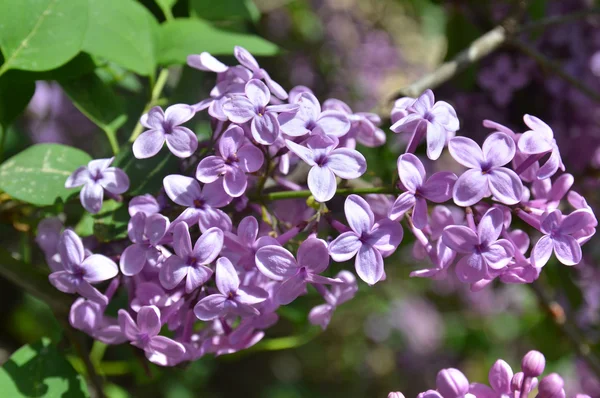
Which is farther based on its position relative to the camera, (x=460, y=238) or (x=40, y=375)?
(x=40, y=375)

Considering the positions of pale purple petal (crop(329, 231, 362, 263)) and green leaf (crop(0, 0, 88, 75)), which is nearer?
pale purple petal (crop(329, 231, 362, 263))

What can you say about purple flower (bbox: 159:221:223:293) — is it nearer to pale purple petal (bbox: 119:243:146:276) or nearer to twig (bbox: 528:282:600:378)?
pale purple petal (bbox: 119:243:146:276)

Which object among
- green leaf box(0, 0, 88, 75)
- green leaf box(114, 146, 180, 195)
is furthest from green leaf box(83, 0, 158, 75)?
green leaf box(114, 146, 180, 195)

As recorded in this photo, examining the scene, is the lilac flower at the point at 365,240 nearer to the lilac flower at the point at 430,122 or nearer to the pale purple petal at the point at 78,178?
the lilac flower at the point at 430,122

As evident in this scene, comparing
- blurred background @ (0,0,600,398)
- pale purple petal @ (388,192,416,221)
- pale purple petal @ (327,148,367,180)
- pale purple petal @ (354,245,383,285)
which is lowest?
blurred background @ (0,0,600,398)

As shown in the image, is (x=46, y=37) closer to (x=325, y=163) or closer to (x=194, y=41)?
(x=194, y=41)

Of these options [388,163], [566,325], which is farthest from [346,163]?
[566,325]

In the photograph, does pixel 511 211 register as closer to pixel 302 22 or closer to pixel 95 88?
pixel 95 88
